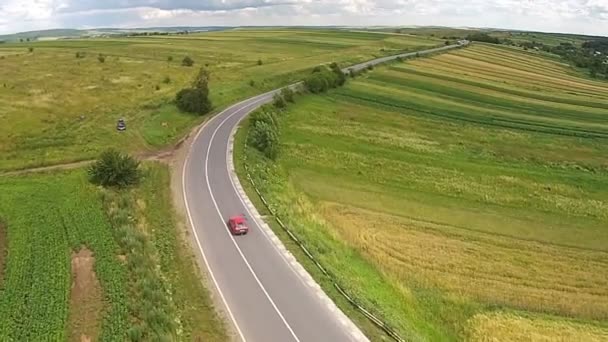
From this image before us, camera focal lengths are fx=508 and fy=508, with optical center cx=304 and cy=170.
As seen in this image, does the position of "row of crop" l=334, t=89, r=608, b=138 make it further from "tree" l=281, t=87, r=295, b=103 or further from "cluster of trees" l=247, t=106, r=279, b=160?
"cluster of trees" l=247, t=106, r=279, b=160

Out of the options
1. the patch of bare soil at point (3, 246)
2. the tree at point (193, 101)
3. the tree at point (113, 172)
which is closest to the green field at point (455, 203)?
the tree at point (193, 101)

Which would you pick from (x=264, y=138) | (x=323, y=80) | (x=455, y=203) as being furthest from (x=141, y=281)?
(x=323, y=80)

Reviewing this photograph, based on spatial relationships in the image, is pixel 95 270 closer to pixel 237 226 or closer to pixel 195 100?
pixel 237 226

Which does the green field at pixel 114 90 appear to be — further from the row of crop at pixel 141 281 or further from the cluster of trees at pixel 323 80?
the row of crop at pixel 141 281

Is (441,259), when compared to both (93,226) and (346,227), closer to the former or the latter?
(346,227)

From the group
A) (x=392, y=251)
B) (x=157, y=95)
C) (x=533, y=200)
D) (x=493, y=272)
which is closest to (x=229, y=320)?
(x=392, y=251)
